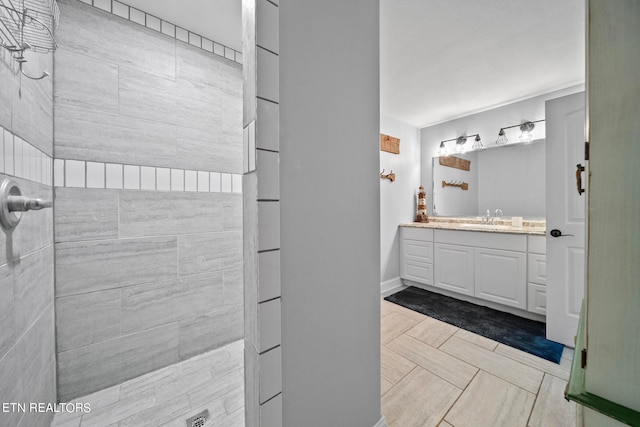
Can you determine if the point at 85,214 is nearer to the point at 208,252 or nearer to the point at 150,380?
the point at 208,252

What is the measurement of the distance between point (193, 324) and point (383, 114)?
10.3ft

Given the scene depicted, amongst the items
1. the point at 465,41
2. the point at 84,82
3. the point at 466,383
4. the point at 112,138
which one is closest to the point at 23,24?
the point at 84,82

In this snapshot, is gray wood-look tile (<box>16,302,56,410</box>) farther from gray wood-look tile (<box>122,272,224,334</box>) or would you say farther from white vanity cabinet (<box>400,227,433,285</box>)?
white vanity cabinet (<box>400,227,433,285</box>)

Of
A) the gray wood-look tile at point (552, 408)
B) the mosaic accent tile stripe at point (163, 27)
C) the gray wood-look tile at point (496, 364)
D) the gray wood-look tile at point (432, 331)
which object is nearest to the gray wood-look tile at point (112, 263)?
the mosaic accent tile stripe at point (163, 27)

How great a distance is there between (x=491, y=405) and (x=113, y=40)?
3.04 meters

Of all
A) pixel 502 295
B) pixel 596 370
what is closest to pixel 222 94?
pixel 596 370

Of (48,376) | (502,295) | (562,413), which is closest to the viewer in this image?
(48,376)

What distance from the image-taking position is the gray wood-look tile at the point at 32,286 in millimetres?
861

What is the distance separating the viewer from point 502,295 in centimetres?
250

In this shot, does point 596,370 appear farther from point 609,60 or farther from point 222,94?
point 222,94

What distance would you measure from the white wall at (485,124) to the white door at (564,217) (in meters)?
0.98

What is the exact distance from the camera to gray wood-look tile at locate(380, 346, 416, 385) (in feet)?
5.14

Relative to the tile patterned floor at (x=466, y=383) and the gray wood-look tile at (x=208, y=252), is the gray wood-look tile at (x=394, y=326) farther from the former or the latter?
the gray wood-look tile at (x=208, y=252)

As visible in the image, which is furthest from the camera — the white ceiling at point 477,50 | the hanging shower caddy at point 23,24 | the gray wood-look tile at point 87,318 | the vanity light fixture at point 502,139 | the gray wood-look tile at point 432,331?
the vanity light fixture at point 502,139
